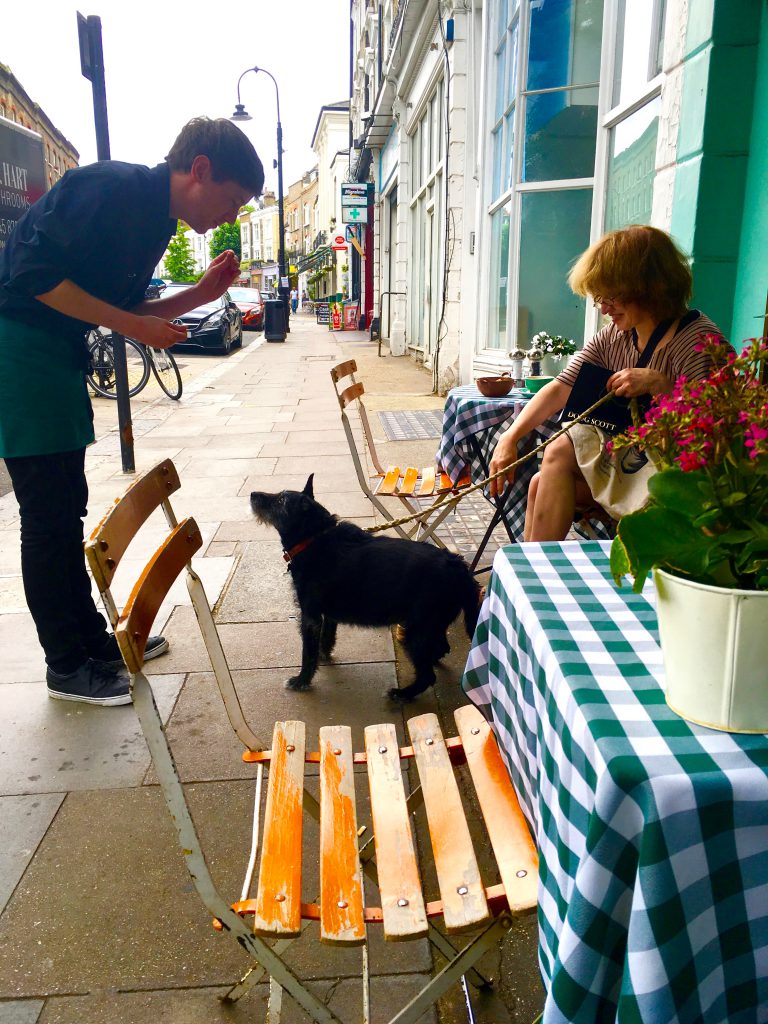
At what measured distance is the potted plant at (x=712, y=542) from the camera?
3.14 feet

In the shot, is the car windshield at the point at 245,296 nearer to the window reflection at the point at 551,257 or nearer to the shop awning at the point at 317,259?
the window reflection at the point at 551,257

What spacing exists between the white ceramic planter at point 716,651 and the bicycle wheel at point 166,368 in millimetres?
10542

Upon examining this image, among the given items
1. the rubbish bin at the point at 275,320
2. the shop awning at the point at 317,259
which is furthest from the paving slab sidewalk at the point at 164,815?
the shop awning at the point at 317,259

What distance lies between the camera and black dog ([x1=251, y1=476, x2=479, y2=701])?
3.00 m

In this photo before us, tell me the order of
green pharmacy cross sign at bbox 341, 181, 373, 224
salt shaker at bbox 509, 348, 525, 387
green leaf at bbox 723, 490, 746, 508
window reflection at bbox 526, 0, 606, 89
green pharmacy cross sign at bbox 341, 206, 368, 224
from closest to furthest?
1. green leaf at bbox 723, 490, 746, 508
2. salt shaker at bbox 509, 348, 525, 387
3. window reflection at bbox 526, 0, 606, 89
4. green pharmacy cross sign at bbox 341, 181, 373, 224
5. green pharmacy cross sign at bbox 341, 206, 368, 224

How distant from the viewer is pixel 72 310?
106 inches

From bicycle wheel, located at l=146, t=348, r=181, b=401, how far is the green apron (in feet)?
27.0

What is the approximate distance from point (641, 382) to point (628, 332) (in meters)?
0.42

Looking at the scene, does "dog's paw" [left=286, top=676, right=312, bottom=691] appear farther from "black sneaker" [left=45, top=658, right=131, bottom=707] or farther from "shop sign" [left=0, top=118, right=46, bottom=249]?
"shop sign" [left=0, top=118, right=46, bottom=249]

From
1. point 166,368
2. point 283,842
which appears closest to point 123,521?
point 283,842

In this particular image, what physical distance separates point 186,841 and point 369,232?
88.3 feet

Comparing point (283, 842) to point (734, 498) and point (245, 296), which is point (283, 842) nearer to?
point (734, 498)

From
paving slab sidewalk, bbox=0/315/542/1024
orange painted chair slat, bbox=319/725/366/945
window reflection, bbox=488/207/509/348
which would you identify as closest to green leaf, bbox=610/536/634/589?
orange painted chair slat, bbox=319/725/366/945

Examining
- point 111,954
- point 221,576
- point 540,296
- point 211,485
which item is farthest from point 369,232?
point 111,954
